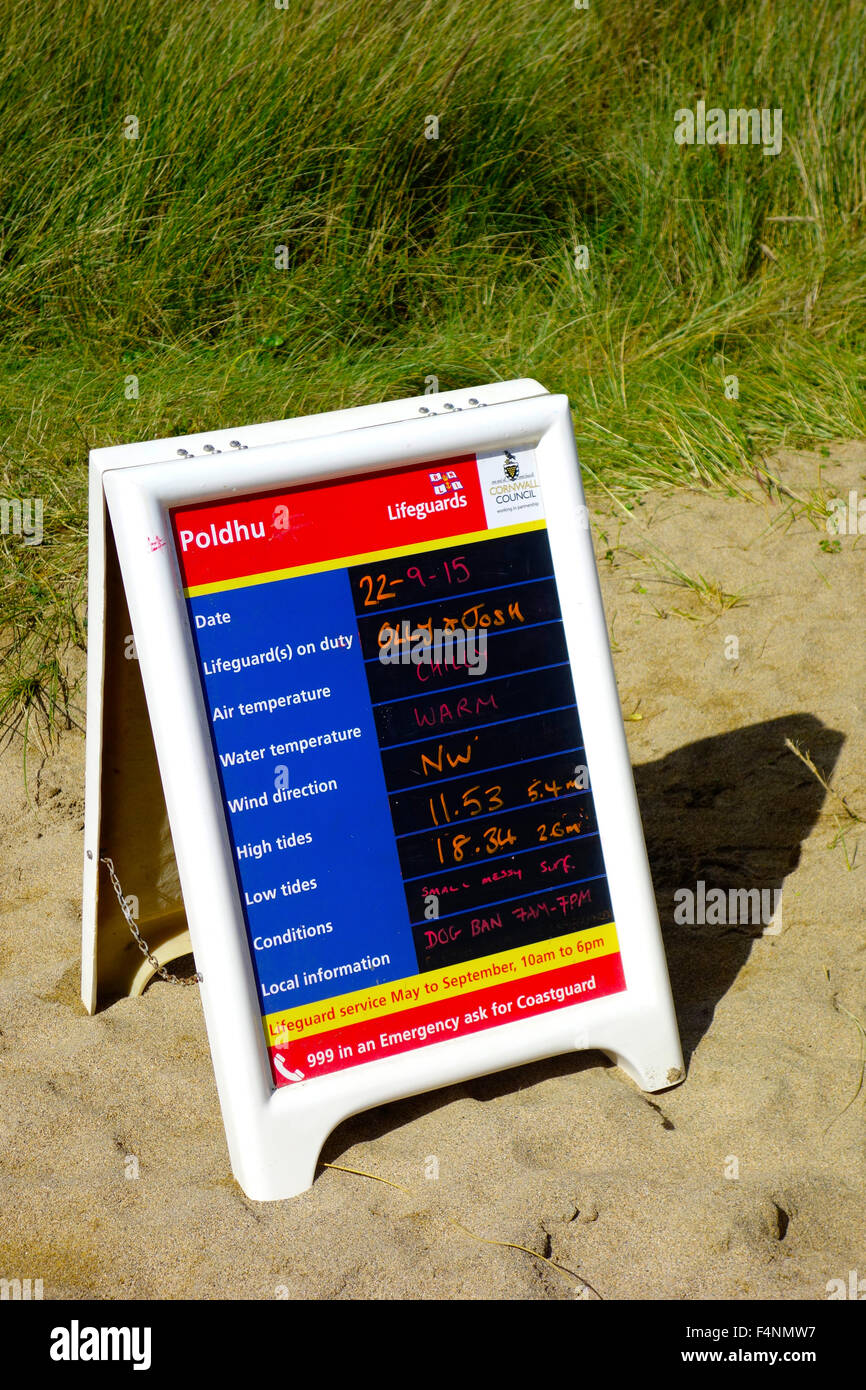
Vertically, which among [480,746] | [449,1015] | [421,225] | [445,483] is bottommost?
[449,1015]

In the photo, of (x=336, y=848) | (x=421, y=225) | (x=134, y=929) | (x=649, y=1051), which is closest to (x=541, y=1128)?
(x=649, y=1051)

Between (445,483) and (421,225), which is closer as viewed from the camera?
(445,483)

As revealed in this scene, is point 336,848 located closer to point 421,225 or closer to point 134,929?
point 134,929

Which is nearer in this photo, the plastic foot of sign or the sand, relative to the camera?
the sand

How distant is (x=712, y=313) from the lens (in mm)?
4586

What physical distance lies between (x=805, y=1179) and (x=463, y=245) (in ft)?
12.3

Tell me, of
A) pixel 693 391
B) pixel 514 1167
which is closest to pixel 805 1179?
pixel 514 1167

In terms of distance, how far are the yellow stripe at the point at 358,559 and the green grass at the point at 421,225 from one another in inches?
74.5

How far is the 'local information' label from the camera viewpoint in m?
1.97

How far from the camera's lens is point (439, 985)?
6.82 ft

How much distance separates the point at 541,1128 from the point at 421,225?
376cm

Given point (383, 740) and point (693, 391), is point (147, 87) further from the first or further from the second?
point (383, 740)

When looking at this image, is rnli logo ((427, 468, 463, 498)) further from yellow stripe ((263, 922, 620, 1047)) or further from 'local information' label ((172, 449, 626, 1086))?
yellow stripe ((263, 922, 620, 1047))

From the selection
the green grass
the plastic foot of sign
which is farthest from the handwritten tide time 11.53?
the green grass
